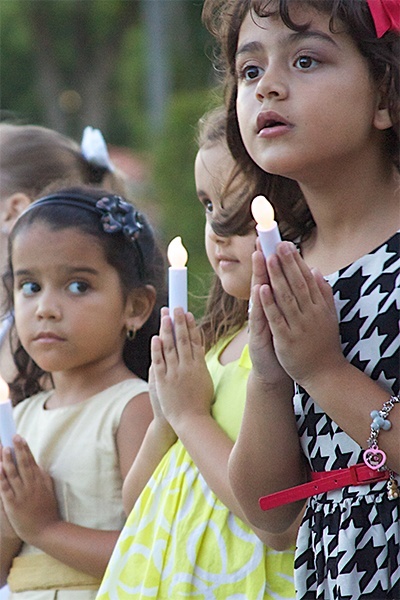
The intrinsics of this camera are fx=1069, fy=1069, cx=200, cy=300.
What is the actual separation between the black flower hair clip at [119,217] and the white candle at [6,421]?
518 mm

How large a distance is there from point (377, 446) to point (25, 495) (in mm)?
1153

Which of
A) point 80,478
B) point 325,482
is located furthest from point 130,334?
point 325,482

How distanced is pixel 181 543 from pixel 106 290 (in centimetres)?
80

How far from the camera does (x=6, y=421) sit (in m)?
2.58

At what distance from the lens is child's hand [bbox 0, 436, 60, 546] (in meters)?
2.58

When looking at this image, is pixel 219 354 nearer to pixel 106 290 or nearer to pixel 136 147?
pixel 106 290

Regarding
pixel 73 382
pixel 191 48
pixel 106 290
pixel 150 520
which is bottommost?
pixel 150 520

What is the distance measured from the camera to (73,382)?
285cm

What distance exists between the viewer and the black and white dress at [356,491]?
5.61 feet

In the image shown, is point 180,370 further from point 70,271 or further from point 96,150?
point 96,150

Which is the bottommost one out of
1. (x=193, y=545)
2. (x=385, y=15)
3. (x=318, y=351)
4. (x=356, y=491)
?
(x=193, y=545)

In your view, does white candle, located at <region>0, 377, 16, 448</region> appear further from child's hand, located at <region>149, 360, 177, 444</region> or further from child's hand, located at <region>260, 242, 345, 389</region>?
child's hand, located at <region>260, 242, 345, 389</region>

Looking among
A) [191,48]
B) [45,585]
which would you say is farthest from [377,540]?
[191,48]

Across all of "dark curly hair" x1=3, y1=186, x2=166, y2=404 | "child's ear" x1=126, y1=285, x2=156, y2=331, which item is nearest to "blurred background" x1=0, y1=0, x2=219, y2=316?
"dark curly hair" x1=3, y1=186, x2=166, y2=404
